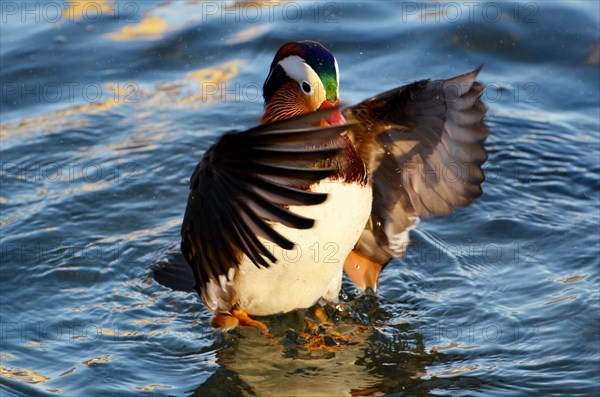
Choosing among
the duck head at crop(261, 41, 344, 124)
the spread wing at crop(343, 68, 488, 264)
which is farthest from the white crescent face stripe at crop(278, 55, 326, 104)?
the spread wing at crop(343, 68, 488, 264)

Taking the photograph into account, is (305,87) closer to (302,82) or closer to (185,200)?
(302,82)

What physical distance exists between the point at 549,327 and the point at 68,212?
9.55 feet

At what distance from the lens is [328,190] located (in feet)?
14.2

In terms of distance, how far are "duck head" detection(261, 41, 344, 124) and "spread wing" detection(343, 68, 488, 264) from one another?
0.19 metres

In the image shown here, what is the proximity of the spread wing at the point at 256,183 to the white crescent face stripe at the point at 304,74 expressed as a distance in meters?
0.87

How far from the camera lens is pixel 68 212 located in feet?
19.3

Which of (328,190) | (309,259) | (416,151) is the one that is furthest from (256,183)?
(416,151)

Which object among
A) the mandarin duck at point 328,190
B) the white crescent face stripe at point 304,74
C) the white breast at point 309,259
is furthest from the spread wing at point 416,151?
the white breast at point 309,259

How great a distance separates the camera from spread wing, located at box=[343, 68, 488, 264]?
469 cm

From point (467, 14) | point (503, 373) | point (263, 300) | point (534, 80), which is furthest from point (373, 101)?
point (467, 14)

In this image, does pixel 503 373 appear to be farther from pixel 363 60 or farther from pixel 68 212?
pixel 363 60

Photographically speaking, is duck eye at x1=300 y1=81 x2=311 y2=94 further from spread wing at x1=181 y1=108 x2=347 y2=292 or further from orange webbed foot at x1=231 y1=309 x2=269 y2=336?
orange webbed foot at x1=231 y1=309 x2=269 y2=336

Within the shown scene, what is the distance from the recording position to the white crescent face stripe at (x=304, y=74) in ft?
14.9

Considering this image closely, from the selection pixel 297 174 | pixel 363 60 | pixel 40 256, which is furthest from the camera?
pixel 363 60
